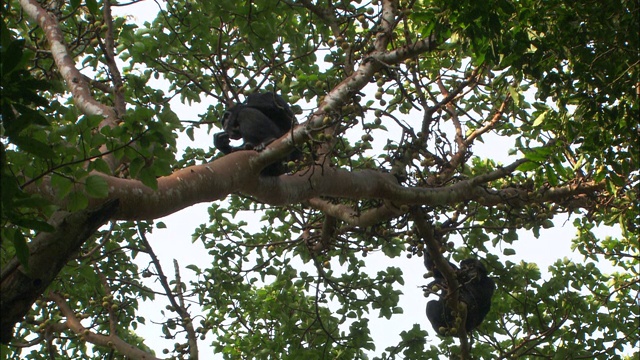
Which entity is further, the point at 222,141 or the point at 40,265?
the point at 222,141

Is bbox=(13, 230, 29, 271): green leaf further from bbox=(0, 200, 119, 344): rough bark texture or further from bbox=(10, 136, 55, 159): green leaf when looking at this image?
bbox=(10, 136, 55, 159): green leaf

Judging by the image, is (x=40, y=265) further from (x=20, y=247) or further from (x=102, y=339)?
(x=102, y=339)

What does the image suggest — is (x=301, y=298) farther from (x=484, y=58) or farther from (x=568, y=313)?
(x=484, y=58)

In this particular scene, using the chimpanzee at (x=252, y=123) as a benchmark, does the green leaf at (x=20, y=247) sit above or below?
below

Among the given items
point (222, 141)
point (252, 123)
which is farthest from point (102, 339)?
point (252, 123)

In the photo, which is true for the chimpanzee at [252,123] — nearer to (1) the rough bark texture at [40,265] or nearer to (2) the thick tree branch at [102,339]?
(2) the thick tree branch at [102,339]

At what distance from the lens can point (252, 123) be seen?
17.1ft

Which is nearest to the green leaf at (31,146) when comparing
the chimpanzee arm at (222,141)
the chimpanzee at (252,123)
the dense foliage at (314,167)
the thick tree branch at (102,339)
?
the dense foliage at (314,167)

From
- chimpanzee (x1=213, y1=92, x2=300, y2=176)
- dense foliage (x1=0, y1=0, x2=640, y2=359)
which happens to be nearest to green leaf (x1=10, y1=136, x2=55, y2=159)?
dense foliage (x1=0, y1=0, x2=640, y2=359)

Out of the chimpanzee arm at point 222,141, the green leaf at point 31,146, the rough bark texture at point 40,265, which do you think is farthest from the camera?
the chimpanzee arm at point 222,141

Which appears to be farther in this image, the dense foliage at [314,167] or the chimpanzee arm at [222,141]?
the chimpanzee arm at [222,141]

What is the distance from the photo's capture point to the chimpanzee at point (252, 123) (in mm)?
5207

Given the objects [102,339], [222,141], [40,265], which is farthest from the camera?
[222,141]

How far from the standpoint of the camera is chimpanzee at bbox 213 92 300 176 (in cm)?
521
